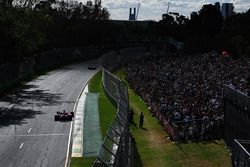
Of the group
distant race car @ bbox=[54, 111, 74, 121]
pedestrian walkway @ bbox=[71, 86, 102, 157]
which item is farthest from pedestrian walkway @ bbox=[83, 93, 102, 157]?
distant race car @ bbox=[54, 111, 74, 121]

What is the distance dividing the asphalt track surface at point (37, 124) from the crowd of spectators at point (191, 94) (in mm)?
7158

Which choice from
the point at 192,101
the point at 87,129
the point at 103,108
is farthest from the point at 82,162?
the point at 103,108

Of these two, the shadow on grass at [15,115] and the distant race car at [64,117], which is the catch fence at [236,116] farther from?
the shadow on grass at [15,115]

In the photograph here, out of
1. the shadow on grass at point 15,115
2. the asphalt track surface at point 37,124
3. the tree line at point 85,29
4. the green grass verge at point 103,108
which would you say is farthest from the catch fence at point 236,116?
the tree line at point 85,29

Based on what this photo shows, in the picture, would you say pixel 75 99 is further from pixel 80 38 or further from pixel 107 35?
pixel 107 35

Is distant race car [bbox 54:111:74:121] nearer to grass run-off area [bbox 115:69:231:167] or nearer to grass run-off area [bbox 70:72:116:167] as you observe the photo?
grass run-off area [bbox 70:72:116:167]

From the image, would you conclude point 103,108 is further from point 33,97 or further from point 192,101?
point 33,97

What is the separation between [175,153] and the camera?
101 ft

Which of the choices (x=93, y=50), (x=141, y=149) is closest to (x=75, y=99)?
(x=141, y=149)

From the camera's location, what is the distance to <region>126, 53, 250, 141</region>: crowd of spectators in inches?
1323

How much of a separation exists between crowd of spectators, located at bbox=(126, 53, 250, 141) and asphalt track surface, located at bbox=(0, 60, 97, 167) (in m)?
7.16

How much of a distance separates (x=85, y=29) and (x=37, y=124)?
90.4 m

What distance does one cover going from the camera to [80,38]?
413 ft

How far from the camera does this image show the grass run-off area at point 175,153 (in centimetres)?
2925
